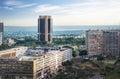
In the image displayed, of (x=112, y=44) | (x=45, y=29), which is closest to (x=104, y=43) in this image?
(x=112, y=44)

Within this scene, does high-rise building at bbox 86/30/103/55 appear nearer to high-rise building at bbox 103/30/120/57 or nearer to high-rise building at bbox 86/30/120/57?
high-rise building at bbox 86/30/120/57

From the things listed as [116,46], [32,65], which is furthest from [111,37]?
[32,65]

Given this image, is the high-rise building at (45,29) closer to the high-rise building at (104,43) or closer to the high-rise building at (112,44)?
the high-rise building at (104,43)

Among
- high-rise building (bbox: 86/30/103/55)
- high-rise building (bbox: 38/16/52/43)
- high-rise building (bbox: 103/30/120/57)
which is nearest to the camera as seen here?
high-rise building (bbox: 103/30/120/57)

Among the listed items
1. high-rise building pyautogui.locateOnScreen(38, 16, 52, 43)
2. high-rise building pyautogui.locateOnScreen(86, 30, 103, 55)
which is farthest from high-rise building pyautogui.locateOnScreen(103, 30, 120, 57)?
high-rise building pyautogui.locateOnScreen(38, 16, 52, 43)

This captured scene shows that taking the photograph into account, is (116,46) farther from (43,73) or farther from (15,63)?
(15,63)

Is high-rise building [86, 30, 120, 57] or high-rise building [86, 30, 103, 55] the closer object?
high-rise building [86, 30, 120, 57]

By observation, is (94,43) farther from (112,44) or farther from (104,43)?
(112,44)
